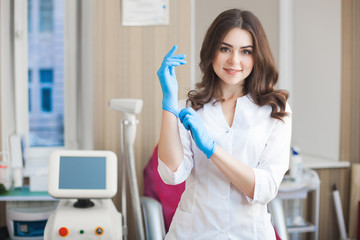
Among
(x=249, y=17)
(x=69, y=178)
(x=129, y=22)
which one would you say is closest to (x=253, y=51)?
(x=249, y=17)

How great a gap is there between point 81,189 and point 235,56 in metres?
0.95

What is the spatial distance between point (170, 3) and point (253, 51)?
4.71 ft

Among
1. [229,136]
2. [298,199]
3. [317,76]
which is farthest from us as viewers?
[317,76]

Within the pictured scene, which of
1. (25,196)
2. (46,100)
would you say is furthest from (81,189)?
(46,100)

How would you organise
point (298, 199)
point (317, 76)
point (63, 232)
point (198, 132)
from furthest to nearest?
point (317, 76), point (298, 199), point (63, 232), point (198, 132)

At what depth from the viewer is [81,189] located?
1631 millimetres

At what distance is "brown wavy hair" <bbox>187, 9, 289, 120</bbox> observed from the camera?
1020 mm

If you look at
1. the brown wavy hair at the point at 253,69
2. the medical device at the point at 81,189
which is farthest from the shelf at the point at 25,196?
the brown wavy hair at the point at 253,69

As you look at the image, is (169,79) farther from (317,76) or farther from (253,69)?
(317,76)

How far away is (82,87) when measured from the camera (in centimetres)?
264

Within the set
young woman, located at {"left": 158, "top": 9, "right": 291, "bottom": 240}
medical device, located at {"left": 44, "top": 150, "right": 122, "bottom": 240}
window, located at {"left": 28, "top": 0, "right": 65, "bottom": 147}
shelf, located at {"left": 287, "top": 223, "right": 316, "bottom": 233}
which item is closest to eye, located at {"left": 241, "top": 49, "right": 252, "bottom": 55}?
young woman, located at {"left": 158, "top": 9, "right": 291, "bottom": 240}

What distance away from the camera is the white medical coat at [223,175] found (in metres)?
1.07

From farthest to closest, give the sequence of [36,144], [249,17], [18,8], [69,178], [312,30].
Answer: [312,30], [36,144], [18,8], [69,178], [249,17]

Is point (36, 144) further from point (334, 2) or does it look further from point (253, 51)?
point (334, 2)
